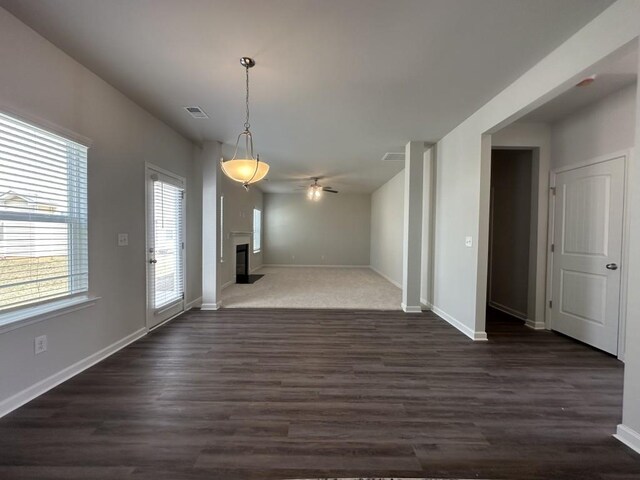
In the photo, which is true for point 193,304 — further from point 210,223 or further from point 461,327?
point 461,327

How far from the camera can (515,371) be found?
8.65 ft

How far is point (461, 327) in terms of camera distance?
3.70 metres

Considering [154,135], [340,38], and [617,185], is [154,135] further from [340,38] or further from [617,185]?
[617,185]

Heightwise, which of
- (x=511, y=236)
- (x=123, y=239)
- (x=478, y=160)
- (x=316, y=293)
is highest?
(x=478, y=160)

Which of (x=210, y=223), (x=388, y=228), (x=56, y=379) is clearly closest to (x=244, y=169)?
(x=210, y=223)

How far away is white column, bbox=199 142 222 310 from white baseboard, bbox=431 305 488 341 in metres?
3.54

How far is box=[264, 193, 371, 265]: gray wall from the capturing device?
10570 mm

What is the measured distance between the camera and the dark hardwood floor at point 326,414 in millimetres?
1538

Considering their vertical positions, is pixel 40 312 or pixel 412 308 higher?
pixel 40 312

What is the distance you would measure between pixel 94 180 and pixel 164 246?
1.37 m

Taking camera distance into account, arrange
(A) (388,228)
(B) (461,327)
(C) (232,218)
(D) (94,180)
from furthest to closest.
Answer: (A) (388,228) < (C) (232,218) < (B) (461,327) < (D) (94,180)

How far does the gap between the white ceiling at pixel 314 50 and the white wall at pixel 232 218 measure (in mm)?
2987

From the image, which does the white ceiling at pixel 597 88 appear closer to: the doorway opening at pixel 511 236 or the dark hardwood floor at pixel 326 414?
Answer: the doorway opening at pixel 511 236

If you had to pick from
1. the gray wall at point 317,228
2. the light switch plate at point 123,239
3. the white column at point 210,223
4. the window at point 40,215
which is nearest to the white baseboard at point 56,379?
the window at point 40,215
